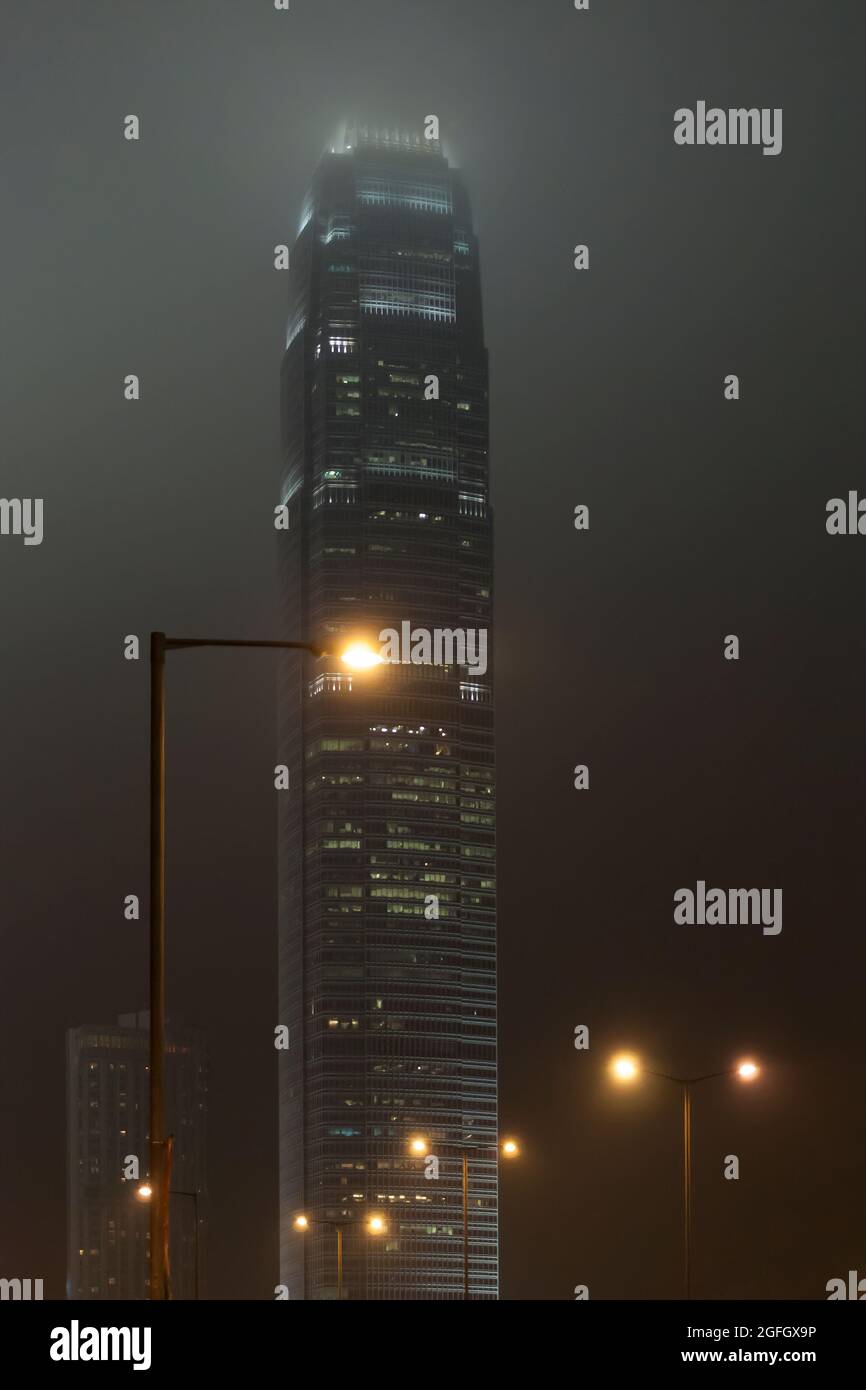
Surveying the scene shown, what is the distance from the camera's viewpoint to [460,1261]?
197 meters

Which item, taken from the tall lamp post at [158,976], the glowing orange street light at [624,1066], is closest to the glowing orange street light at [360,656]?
the tall lamp post at [158,976]

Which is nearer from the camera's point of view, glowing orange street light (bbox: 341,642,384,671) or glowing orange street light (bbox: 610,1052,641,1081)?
glowing orange street light (bbox: 341,642,384,671)

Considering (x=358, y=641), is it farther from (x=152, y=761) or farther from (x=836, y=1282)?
(x=836, y=1282)
